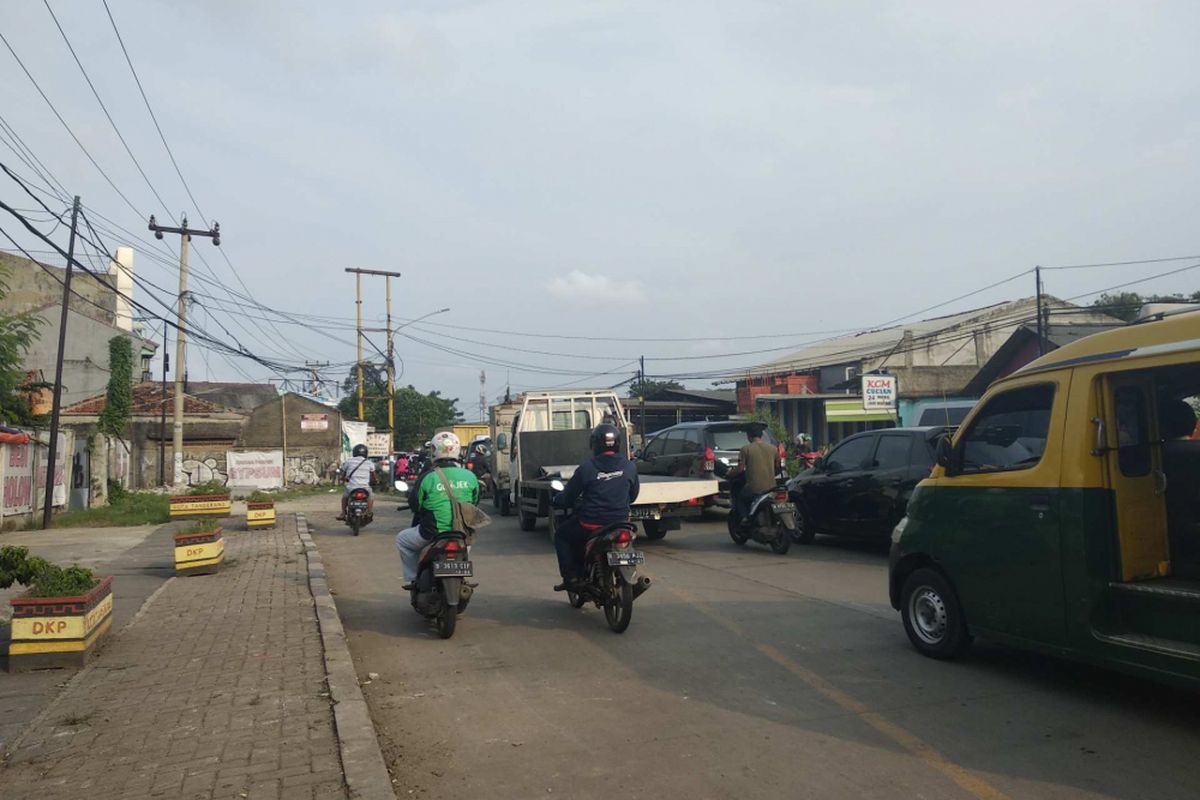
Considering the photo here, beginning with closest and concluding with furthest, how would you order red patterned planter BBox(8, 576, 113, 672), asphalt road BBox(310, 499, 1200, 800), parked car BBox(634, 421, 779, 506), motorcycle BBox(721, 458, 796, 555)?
asphalt road BBox(310, 499, 1200, 800)
red patterned planter BBox(8, 576, 113, 672)
motorcycle BBox(721, 458, 796, 555)
parked car BBox(634, 421, 779, 506)

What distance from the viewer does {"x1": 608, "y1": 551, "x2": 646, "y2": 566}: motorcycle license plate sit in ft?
24.6

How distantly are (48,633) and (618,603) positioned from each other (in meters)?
4.23

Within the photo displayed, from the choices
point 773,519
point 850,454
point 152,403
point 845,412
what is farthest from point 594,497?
point 152,403

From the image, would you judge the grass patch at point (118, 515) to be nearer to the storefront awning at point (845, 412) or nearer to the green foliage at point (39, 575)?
the green foliage at point (39, 575)

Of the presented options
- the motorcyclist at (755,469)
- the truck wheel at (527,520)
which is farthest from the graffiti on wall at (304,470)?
the motorcyclist at (755,469)

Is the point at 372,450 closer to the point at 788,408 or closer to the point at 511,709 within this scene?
the point at 788,408

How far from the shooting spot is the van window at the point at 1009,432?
225 inches

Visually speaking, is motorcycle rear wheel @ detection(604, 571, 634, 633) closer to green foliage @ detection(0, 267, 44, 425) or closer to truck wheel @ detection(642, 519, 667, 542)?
truck wheel @ detection(642, 519, 667, 542)

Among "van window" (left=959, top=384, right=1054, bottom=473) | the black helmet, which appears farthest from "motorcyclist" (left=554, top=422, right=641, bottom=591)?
"van window" (left=959, top=384, right=1054, bottom=473)

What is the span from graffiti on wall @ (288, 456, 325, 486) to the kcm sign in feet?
91.1

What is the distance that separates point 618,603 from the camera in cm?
763

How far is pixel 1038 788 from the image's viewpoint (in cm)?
421

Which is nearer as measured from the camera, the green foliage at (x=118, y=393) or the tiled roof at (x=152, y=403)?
the green foliage at (x=118, y=393)

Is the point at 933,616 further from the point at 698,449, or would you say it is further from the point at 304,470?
the point at 304,470
